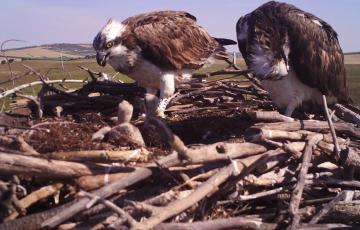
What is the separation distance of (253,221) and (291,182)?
52 cm

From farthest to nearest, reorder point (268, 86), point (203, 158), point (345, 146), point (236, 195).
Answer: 1. point (268, 86)
2. point (345, 146)
3. point (236, 195)
4. point (203, 158)

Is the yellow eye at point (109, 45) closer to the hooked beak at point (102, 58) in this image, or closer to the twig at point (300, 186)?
the hooked beak at point (102, 58)

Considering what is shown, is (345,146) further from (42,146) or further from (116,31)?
(116,31)

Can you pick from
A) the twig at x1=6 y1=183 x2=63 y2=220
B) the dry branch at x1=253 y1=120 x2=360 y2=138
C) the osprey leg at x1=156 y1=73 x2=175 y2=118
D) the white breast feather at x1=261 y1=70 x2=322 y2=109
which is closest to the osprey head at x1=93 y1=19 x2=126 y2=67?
the osprey leg at x1=156 y1=73 x2=175 y2=118

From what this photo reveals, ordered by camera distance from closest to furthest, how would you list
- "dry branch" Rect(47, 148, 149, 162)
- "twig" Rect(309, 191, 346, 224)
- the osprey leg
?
"dry branch" Rect(47, 148, 149, 162)
"twig" Rect(309, 191, 346, 224)
the osprey leg

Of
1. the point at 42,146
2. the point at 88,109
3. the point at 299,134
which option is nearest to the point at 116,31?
the point at 88,109

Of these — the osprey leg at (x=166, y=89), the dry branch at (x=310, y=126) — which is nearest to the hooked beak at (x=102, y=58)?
the osprey leg at (x=166, y=89)

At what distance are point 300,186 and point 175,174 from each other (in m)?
0.76

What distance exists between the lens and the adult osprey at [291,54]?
422cm

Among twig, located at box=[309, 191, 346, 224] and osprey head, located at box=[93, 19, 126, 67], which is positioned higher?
osprey head, located at box=[93, 19, 126, 67]

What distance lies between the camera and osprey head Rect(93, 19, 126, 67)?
15.8 ft

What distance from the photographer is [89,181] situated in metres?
2.56

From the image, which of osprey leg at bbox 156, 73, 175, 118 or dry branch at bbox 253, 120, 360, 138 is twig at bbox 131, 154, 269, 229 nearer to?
dry branch at bbox 253, 120, 360, 138

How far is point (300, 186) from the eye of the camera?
289 centimetres
